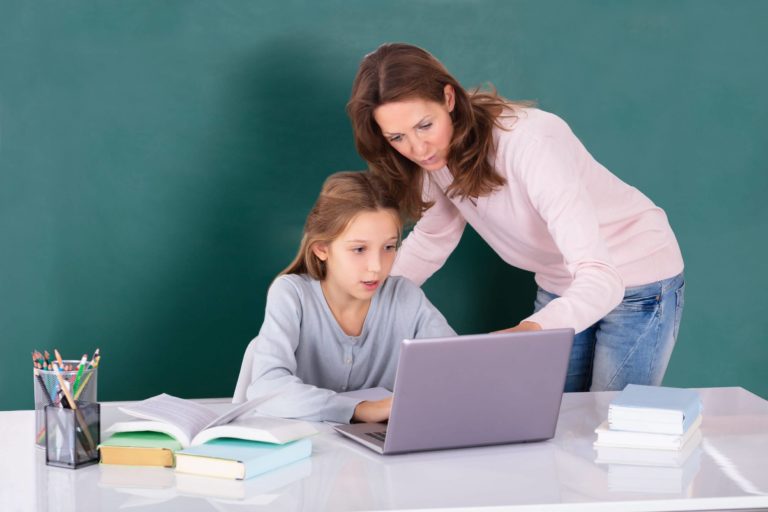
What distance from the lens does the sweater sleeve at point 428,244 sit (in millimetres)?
2520

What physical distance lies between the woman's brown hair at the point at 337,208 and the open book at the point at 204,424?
1.71 ft

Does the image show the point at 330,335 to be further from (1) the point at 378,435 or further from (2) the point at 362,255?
(1) the point at 378,435

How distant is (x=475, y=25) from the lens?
2.79 m

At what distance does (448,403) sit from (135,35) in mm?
1609

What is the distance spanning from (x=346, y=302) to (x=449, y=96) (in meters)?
0.51

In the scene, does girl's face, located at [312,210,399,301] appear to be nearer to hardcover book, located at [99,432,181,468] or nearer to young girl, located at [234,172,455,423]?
young girl, located at [234,172,455,423]

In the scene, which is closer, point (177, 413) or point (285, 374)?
point (177, 413)

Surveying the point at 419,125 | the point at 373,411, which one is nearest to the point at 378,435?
the point at 373,411

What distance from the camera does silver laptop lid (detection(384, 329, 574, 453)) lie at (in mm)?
1455

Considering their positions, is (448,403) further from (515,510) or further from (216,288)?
(216,288)

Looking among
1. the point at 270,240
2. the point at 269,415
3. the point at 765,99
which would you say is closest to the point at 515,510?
the point at 269,415

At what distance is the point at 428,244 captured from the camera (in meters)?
2.55

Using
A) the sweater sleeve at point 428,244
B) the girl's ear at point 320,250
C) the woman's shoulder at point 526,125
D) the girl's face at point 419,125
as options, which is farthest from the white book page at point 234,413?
the sweater sleeve at point 428,244

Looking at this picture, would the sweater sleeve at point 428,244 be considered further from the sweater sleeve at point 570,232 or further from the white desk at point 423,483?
the white desk at point 423,483
